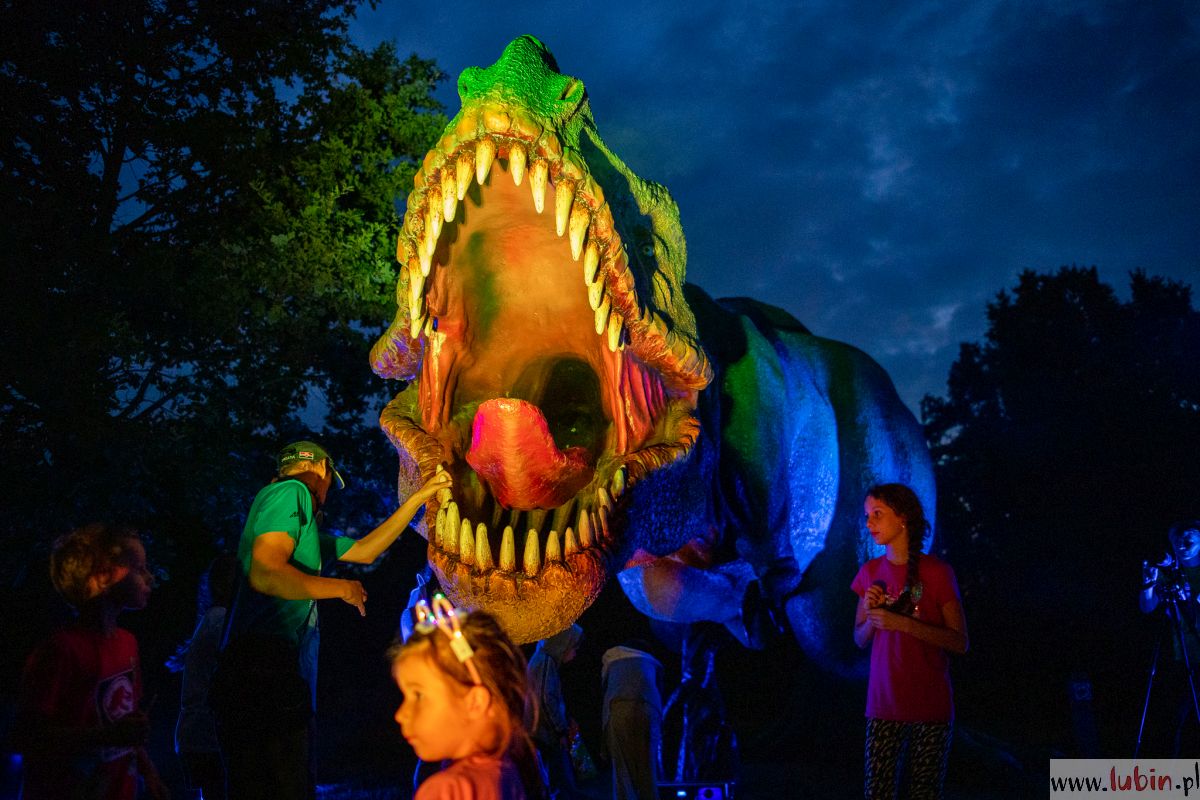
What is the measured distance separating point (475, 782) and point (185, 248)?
5639 mm

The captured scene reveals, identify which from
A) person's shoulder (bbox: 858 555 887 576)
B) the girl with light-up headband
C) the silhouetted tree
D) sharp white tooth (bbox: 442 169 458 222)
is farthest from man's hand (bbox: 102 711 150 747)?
the silhouetted tree

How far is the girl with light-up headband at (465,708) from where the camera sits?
1.45m

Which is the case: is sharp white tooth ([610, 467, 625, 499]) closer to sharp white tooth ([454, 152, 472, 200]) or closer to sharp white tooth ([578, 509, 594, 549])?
sharp white tooth ([578, 509, 594, 549])

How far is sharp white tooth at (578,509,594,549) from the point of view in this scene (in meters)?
2.71

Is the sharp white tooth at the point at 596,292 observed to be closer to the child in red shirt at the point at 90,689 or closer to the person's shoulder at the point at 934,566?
the person's shoulder at the point at 934,566

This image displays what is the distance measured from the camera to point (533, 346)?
140 inches

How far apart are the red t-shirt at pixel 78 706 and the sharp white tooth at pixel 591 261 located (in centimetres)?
165

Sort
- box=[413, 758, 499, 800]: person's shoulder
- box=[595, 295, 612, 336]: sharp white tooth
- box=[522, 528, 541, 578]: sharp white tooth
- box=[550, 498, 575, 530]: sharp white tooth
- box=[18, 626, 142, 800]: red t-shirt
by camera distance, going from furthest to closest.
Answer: box=[550, 498, 575, 530]: sharp white tooth < box=[595, 295, 612, 336]: sharp white tooth < box=[522, 528, 541, 578]: sharp white tooth < box=[18, 626, 142, 800]: red t-shirt < box=[413, 758, 499, 800]: person's shoulder

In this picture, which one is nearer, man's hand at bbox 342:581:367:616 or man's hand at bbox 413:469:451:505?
man's hand at bbox 342:581:367:616

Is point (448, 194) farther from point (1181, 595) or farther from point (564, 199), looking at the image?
point (1181, 595)

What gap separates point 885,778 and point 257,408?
4.65m

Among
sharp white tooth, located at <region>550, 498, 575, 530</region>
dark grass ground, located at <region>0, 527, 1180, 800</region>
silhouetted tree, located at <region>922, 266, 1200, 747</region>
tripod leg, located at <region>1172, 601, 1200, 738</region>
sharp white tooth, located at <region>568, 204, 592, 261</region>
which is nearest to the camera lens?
sharp white tooth, located at <region>568, 204, 592, 261</region>

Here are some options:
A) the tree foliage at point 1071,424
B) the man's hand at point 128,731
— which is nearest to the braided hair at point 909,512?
the man's hand at point 128,731

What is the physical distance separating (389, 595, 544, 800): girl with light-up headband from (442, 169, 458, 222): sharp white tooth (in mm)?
1520
